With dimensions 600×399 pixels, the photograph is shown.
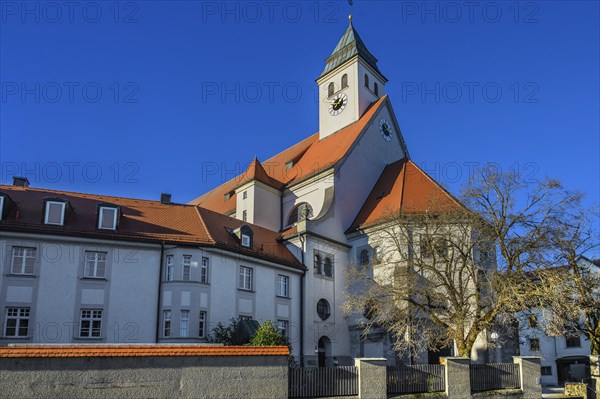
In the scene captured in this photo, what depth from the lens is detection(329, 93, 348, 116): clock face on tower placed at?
39.7m

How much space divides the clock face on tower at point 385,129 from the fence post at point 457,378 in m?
22.2

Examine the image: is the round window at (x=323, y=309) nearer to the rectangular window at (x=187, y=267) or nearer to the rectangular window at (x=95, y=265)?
the rectangular window at (x=187, y=267)

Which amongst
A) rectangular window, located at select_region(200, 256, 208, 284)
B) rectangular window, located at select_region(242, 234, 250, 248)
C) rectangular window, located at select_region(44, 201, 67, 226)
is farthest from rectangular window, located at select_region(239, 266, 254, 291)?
rectangular window, located at select_region(44, 201, 67, 226)

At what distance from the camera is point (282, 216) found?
120 feet

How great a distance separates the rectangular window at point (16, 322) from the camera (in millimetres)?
20578

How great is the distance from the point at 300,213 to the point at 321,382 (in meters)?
20.2

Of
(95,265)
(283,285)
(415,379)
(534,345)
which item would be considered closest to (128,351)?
(415,379)

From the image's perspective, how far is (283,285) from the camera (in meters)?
28.5

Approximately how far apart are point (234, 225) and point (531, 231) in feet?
49.2

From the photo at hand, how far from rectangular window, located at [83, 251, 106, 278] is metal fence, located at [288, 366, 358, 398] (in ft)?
37.5

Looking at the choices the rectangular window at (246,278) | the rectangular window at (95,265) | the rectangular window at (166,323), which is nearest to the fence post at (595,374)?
the rectangular window at (246,278)

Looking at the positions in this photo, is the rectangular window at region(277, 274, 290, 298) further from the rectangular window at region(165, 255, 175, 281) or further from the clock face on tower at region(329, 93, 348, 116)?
the clock face on tower at region(329, 93, 348, 116)

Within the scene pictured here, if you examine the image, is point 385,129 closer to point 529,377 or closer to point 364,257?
point 364,257

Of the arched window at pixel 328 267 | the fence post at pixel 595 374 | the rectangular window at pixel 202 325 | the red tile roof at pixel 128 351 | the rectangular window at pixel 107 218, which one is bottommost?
the fence post at pixel 595 374
